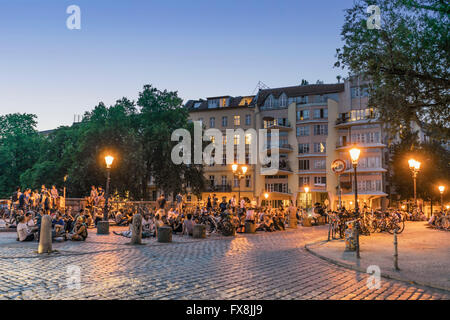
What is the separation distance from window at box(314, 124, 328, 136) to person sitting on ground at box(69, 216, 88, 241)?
50569mm

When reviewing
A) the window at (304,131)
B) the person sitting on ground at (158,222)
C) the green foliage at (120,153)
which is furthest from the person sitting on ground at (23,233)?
the window at (304,131)

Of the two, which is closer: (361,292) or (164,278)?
(361,292)

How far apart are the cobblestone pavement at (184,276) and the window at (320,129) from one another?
5043 cm

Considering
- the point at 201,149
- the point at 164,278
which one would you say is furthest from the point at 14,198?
the point at 164,278

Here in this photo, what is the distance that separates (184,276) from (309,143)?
56.4 meters

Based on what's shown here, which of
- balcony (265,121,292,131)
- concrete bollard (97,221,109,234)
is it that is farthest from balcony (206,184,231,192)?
concrete bollard (97,221,109,234)

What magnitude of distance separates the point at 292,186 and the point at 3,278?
56.9 m

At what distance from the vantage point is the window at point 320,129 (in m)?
62.5

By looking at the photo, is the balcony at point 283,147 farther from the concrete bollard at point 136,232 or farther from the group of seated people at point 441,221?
the concrete bollard at point 136,232

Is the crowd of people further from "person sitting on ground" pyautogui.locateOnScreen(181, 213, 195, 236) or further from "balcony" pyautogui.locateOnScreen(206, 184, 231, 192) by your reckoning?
"balcony" pyautogui.locateOnScreen(206, 184, 231, 192)

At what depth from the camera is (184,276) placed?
360 inches

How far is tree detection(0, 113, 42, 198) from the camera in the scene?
172 feet

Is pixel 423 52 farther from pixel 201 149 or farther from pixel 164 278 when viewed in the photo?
pixel 201 149
